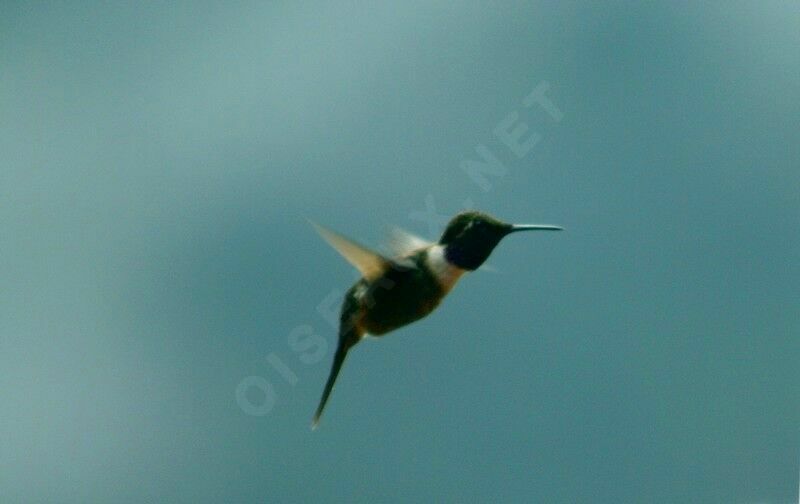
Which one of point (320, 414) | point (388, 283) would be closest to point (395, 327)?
point (388, 283)

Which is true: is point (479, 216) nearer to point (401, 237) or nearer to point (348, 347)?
point (401, 237)

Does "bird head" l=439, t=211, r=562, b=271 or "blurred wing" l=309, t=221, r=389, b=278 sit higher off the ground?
"blurred wing" l=309, t=221, r=389, b=278

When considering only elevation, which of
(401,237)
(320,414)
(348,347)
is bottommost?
(320,414)

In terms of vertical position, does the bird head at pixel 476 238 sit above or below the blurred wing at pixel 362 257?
below

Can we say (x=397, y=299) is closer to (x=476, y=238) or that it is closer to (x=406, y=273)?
(x=406, y=273)

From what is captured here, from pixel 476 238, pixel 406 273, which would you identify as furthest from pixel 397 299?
pixel 476 238
